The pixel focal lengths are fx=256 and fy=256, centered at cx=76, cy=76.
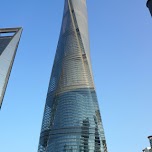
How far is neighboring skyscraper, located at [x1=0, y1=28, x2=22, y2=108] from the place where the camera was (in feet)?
358

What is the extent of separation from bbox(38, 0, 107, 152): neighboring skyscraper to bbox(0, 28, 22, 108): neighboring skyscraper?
21598 mm

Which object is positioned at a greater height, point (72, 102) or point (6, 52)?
point (6, 52)

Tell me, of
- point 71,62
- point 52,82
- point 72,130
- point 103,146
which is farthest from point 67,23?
point 103,146

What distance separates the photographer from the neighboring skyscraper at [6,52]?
109 m

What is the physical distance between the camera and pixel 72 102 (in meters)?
120

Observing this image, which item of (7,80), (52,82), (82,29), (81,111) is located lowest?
(81,111)

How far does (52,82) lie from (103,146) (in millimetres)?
38702

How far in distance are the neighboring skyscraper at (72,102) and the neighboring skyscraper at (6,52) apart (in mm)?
21598

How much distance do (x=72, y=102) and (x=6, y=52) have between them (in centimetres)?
3867

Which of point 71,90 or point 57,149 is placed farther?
point 71,90

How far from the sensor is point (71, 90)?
400ft

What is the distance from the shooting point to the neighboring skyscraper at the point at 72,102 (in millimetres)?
112812

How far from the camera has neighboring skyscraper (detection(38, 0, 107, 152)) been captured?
113 meters

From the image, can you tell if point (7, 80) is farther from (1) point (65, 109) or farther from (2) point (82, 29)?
(2) point (82, 29)
